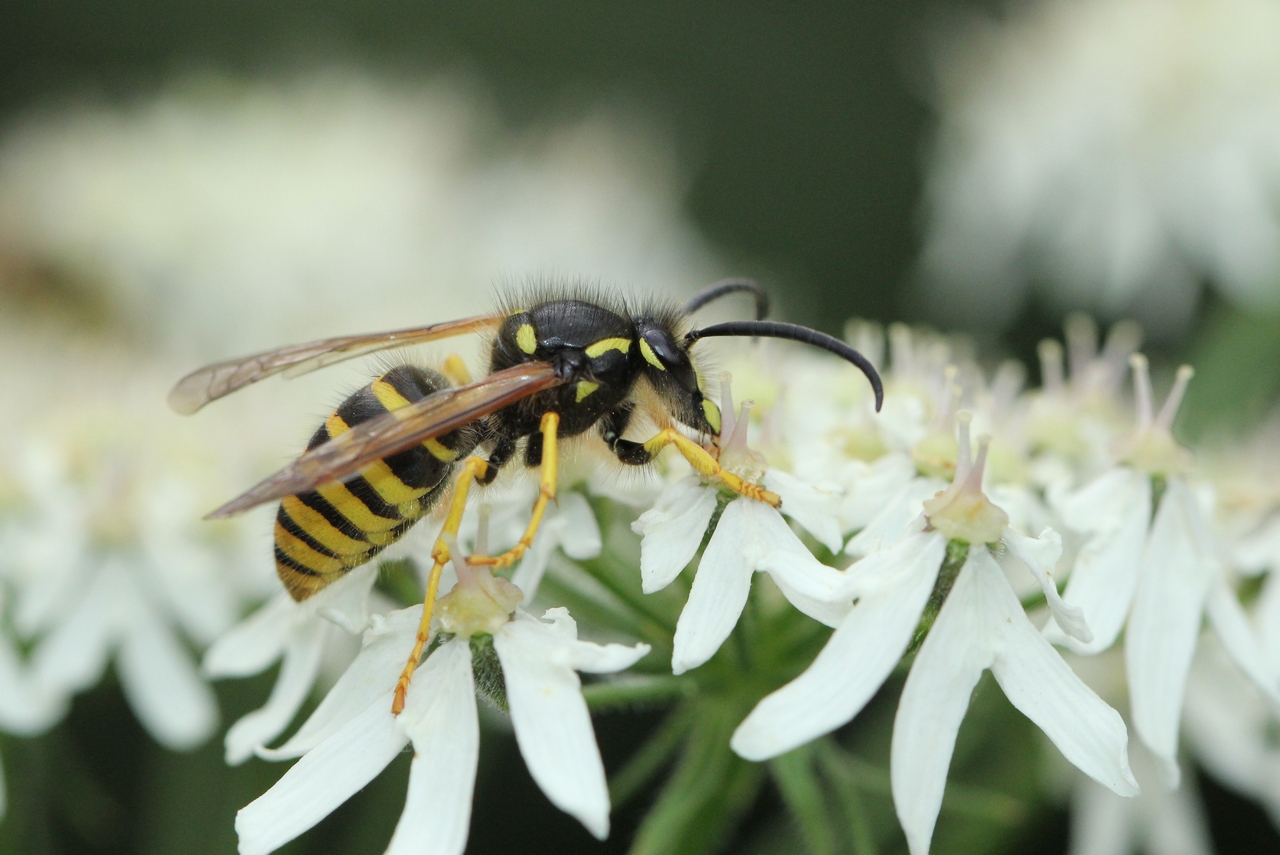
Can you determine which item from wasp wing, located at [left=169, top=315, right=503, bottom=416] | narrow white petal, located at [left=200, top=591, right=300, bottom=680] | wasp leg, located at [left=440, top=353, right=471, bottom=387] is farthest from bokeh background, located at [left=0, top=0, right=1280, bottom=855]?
wasp leg, located at [left=440, top=353, right=471, bottom=387]

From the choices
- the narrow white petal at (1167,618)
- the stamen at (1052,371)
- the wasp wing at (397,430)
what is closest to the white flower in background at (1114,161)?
the stamen at (1052,371)

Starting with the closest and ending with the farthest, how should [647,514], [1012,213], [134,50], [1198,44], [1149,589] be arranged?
[647,514], [1149,589], [1198,44], [1012,213], [134,50]

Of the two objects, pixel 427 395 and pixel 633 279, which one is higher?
pixel 427 395

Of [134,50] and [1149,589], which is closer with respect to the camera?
[1149,589]

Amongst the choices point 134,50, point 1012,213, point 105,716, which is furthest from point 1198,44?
point 134,50

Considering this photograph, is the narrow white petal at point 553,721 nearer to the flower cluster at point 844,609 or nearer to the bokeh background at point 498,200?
the flower cluster at point 844,609

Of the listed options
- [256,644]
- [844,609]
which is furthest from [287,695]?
[844,609]

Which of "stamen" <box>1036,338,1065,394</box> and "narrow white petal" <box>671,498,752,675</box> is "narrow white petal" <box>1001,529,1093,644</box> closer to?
"narrow white petal" <box>671,498,752,675</box>

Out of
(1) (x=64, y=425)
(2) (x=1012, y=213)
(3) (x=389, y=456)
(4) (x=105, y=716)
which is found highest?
(3) (x=389, y=456)

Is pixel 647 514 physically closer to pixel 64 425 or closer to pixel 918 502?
pixel 918 502
